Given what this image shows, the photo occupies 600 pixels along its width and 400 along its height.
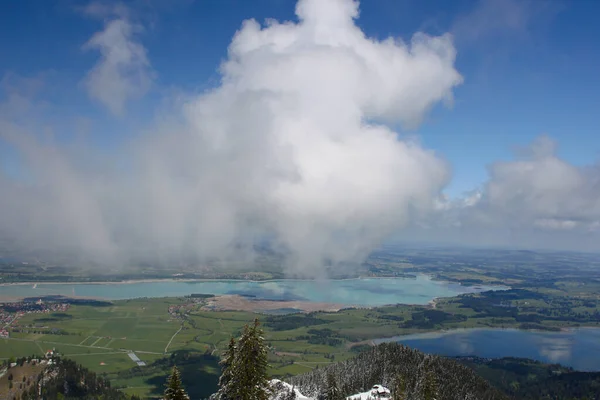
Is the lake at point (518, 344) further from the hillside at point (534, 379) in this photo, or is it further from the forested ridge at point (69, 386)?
the forested ridge at point (69, 386)

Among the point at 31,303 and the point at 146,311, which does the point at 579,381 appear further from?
the point at 31,303

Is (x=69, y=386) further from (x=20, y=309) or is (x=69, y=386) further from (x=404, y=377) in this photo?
(x=20, y=309)

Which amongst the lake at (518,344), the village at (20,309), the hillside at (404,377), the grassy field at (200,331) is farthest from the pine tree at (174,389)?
the village at (20,309)

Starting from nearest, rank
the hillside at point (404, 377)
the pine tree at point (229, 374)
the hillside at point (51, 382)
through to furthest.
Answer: the pine tree at point (229, 374) < the hillside at point (404, 377) < the hillside at point (51, 382)

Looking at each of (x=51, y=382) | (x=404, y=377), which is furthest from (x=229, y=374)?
Result: (x=51, y=382)

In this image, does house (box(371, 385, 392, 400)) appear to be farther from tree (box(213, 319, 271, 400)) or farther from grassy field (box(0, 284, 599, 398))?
tree (box(213, 319, 271, 400))
